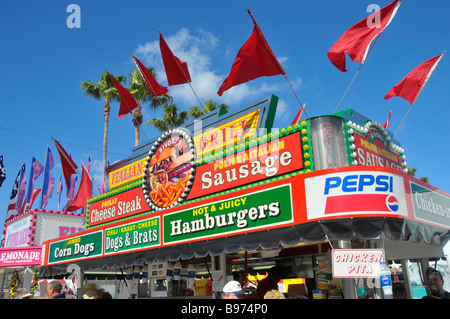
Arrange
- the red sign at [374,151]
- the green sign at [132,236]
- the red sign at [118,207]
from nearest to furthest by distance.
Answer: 1. the red sign at [374,151]
2. the green sign at [132,236]
3. the red sign at [118,207]

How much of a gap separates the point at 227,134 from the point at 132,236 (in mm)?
4185

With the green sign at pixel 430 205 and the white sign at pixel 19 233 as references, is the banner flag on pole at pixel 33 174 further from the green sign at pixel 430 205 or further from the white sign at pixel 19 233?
the green sign at pixel 430 205

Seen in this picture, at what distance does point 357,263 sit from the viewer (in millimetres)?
6516

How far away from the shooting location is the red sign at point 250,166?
891cm

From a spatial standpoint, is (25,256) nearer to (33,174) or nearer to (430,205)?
(33,174)

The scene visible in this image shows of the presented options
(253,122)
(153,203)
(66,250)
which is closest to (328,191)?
(253,122)

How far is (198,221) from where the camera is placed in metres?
9.58

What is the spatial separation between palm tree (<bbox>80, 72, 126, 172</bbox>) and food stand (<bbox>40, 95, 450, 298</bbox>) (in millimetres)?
14455

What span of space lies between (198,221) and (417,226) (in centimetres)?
493

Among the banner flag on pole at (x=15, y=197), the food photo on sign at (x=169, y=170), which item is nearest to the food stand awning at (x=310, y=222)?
the food photo on sign at (x=169, y=170)

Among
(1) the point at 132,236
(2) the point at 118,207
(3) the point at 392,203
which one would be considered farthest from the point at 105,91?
(3) the point at 392,203

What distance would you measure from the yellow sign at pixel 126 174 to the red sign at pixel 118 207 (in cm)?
62

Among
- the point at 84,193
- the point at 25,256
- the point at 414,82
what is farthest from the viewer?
the point at 25,256
